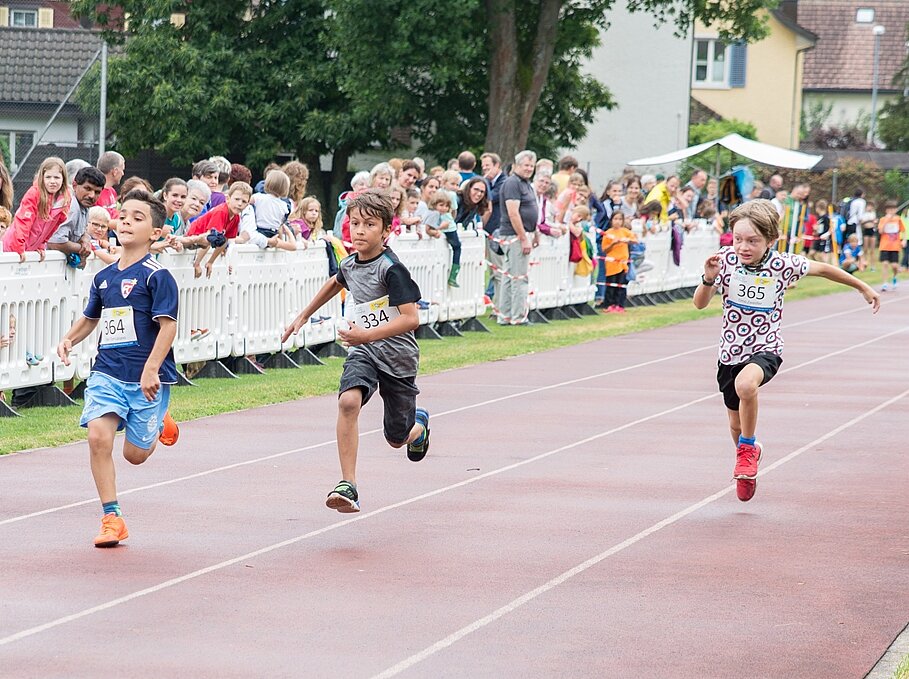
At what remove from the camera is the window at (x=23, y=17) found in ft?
175

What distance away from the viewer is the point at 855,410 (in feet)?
47.1

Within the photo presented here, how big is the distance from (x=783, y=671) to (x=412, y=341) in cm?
345

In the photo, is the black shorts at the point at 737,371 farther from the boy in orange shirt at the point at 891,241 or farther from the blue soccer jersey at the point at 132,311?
the boy in orange shirt at the point at 891,241

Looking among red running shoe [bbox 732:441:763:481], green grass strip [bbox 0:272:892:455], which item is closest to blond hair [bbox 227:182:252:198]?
green grass strip [bbox 0:272:892:455]

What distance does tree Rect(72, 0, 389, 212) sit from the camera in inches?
1628

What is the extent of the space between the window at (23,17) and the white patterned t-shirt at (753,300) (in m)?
46.8

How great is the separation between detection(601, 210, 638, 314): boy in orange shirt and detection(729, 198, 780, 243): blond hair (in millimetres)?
16289

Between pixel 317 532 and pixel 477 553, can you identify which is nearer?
pixel 477 553

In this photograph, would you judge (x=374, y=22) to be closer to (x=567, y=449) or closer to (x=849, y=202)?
(x=849, y=202)

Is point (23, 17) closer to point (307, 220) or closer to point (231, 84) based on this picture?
point (231, 84)

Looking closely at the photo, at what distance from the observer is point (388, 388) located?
9094 millimetres

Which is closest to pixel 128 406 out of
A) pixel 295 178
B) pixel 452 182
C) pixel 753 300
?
pixel 753 300

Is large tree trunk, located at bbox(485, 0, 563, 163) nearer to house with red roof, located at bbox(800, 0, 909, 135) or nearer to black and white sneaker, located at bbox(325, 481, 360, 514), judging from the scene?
black and white sneaker, located at bbox(325, 481, 360, 514)

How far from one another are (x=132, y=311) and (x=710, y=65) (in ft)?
207
